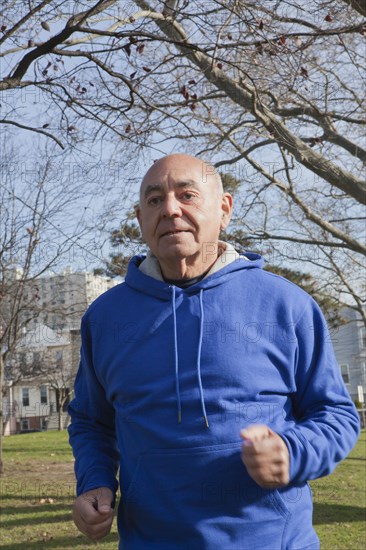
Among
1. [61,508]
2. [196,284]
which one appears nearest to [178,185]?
[196,284]

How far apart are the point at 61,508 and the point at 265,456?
8.80 m

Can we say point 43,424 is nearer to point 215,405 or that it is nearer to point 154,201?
point 154,201

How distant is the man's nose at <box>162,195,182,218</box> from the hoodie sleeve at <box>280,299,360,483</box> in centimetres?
48

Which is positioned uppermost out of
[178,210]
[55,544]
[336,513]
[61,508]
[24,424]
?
[24,424]

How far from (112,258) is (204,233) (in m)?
8.54

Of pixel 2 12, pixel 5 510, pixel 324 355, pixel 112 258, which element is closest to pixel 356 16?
pixel 2 12

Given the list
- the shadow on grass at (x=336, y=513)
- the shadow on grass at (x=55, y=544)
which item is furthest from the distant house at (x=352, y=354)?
the shadow on grass at (x=55, y=544)

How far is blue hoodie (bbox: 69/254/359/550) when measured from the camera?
6.46ft

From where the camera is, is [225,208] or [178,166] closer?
[178,166]

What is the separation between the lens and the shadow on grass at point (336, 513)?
948 cm

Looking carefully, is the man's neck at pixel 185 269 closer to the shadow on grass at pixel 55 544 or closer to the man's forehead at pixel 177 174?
the man's forehead at pixel 177 174

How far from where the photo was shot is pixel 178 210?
7.33 feet

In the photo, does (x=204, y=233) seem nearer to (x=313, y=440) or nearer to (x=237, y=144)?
(x=313, y=440)

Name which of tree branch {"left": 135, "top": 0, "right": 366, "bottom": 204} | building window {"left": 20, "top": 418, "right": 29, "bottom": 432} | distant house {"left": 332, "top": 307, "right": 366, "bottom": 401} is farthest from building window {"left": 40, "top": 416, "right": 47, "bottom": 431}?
tree branch {"left": 135, "top": 0, "right": 366, "bottom": 204}
